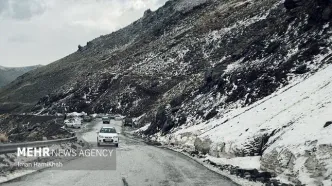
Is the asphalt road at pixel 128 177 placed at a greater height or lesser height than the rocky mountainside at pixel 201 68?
lesser

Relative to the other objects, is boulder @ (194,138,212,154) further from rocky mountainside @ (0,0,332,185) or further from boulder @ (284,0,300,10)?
boulder @ (284,0,300,10)

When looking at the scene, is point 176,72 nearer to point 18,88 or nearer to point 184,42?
point 184,42

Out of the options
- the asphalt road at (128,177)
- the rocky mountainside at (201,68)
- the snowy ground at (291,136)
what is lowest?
the asphalt road at (128,177)

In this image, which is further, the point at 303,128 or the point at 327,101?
the point at 327,101

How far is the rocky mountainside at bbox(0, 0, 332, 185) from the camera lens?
1302 inches

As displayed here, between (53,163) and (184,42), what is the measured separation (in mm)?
77043

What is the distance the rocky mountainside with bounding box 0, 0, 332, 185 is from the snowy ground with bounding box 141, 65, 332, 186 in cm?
15

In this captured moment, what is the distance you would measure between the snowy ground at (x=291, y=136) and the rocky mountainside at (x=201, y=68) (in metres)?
0.15

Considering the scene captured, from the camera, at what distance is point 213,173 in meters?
15.8

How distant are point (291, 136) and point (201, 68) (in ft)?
198

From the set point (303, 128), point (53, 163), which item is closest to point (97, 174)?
point (53, 163)

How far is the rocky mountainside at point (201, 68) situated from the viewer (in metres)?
33.1

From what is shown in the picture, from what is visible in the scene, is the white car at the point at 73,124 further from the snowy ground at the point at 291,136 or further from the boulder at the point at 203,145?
the boulder at the point at 203,145

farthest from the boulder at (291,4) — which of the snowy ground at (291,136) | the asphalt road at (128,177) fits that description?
the asphalt road at (128,177)
